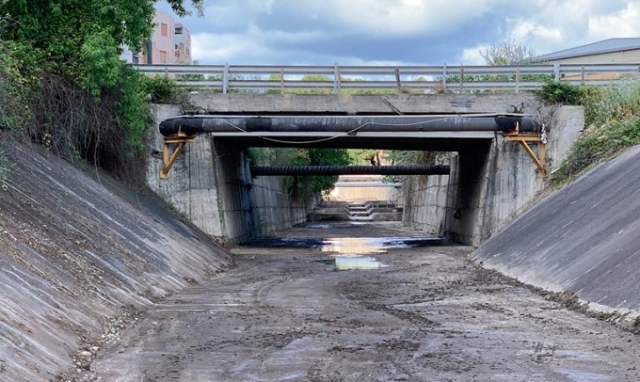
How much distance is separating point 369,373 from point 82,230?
22.7 ft

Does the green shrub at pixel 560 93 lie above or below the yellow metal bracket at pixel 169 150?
above

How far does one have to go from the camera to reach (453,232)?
31781 millimetres

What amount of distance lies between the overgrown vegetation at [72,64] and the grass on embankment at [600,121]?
13257 millimetres

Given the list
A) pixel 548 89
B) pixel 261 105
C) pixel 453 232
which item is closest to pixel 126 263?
pixel 261 105

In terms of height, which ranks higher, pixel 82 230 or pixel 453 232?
pixel 82 230

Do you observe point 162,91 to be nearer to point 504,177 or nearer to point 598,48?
point 504,177

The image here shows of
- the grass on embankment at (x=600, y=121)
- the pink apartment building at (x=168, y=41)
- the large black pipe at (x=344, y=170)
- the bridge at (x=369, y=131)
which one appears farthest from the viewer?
the pink apartment building at (x=168, y=41)

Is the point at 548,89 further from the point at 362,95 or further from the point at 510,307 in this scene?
the point at 510,307

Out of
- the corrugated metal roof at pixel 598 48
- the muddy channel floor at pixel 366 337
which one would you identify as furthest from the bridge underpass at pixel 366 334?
the corrugated metal roof at pixel 598 48

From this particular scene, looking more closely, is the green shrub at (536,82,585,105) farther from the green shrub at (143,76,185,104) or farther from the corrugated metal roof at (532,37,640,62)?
the corrugated metal roof at (532,37,640,62)

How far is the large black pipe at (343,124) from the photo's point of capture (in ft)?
75.0

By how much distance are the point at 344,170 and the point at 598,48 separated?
34.5 m

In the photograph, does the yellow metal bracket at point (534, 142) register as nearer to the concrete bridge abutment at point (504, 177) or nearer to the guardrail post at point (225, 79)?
the concrete bridge abutment at point (504, 177)

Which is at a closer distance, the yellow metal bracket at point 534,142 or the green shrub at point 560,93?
the yellow metal bracket at point 534,142
